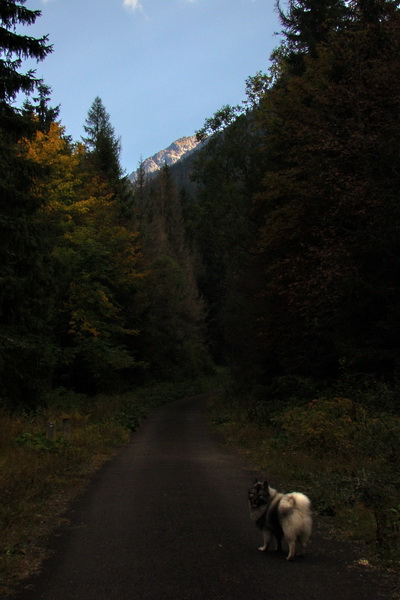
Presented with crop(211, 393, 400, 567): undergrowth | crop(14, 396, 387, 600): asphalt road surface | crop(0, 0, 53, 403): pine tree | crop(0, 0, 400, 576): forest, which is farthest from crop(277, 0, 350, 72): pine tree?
crop(14, 396, 387, 600): asphalt road surface

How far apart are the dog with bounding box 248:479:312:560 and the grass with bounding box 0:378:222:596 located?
2.54 metres

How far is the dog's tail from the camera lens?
17.4 feet

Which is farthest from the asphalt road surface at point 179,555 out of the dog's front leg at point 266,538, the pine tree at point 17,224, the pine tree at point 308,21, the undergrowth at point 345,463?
the pine tree at point 308,21

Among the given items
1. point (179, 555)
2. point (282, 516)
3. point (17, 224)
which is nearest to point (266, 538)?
point (282, 516)

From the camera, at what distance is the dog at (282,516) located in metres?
5.25

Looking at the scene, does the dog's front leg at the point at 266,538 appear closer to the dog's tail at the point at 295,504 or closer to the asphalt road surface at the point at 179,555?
the asphalt road surface at the point at 179,555

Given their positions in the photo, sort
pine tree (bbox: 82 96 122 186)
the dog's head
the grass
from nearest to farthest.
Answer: the dog's head
the grass
pine tree (bbox: 82 96 122 186)

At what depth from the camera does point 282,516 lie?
5.36 meters

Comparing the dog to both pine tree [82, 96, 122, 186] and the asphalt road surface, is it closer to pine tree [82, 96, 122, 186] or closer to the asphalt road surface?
the asphalt road surface

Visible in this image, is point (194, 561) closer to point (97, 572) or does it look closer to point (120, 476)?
point (97, 572)

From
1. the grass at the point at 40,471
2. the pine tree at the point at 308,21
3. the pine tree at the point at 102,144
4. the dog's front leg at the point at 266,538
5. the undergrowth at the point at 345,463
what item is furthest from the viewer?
the pine tree at the point at 102,144

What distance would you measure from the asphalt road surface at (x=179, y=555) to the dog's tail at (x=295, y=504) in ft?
1.80

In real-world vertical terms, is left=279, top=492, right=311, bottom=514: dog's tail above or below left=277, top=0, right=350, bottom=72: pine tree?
A: below

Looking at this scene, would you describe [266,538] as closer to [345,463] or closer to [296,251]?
[345,463]
